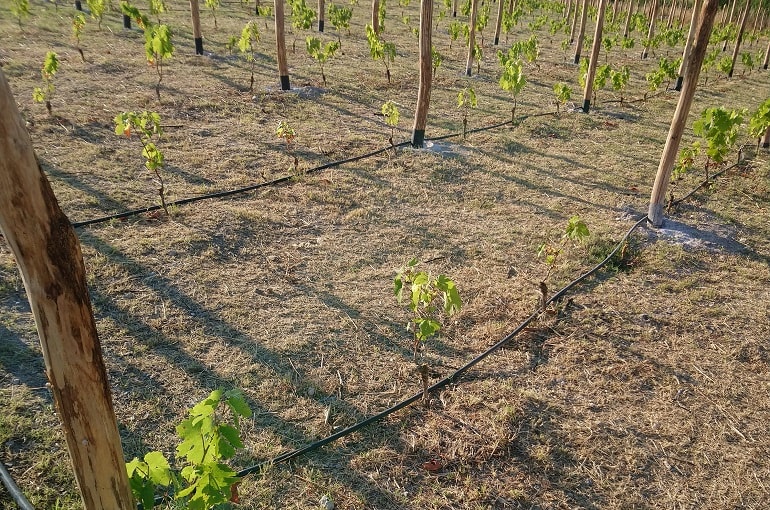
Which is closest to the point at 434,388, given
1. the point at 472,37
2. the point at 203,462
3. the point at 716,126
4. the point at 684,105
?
the point at 203,462

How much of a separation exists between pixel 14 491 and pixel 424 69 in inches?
251

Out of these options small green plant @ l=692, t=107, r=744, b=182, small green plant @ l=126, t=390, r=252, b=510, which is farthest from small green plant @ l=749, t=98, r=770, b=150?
small green plant @ l=126, t=390, r=252, b=510

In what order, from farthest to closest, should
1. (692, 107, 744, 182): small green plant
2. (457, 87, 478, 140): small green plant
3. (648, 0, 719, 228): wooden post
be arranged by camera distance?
(457, 87, 478, 140): small green plant < (692, 107, 744, 182): small green plant < (648, 0, 719, 228): wooden post

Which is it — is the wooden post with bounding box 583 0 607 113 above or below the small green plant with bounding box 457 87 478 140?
above

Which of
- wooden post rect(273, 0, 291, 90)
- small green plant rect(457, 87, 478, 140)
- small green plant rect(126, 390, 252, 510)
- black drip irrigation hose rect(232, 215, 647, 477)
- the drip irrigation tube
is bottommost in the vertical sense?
black drip irrigation hose rect(232, 215, 647, 477)

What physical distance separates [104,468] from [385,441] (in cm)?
162

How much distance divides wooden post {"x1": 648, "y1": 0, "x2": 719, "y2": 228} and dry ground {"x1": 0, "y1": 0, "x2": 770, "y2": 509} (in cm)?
38

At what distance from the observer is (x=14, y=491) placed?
2436mm

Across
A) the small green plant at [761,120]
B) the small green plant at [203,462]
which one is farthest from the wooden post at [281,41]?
the small green plant at [203,462]

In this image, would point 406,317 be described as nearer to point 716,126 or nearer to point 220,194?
point 220,194

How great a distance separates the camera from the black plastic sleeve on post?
744 centimetres

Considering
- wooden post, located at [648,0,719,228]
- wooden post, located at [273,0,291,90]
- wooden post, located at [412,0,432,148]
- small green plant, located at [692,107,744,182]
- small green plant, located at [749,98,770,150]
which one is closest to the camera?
wooden post, located at [648,0,719,228]

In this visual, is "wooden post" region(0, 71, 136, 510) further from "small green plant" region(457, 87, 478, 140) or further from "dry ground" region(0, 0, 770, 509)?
"small green plant" region(457, 87, 478, 140)

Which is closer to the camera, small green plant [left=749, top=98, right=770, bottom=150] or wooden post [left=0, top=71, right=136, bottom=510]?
wooden post [left=0, top=71, right=136, bottom=510]
